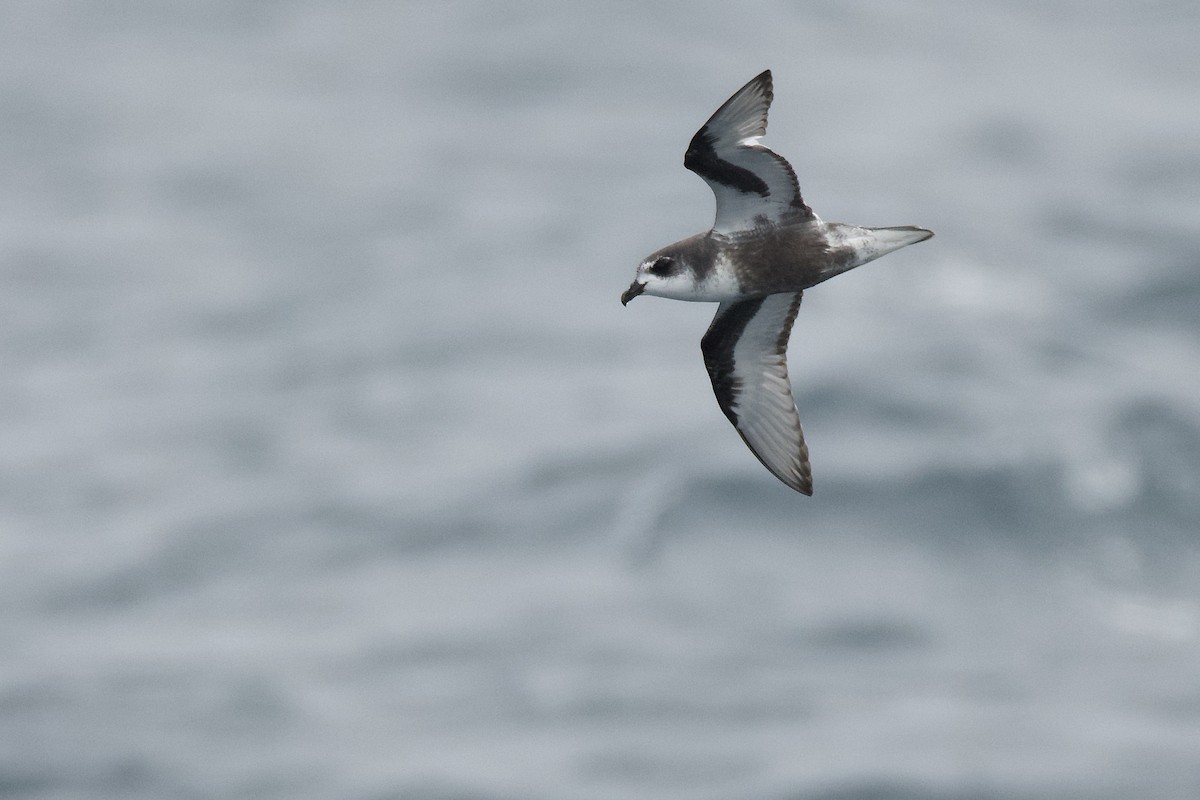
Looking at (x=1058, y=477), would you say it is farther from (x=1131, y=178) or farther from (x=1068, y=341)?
(x=1131, y=178)

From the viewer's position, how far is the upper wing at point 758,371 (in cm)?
1806

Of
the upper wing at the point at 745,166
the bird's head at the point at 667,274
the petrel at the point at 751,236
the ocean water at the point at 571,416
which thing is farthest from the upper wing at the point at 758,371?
the ocean water at the point at 571,416

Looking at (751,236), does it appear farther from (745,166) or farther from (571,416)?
(571,416)

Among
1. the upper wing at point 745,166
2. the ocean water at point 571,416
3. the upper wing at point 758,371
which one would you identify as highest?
the ocean water at point 571,416

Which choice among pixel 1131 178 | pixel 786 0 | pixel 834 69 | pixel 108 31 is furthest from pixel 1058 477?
pixel 108 31

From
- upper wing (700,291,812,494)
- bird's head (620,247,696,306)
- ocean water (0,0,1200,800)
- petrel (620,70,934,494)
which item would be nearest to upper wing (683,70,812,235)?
petrel (620,70,934,494)

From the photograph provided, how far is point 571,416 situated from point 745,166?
81372 millimetres

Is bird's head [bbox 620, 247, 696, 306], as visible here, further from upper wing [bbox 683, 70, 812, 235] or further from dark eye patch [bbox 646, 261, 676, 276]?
upper wing [bbox 683, 70, 812, 235]

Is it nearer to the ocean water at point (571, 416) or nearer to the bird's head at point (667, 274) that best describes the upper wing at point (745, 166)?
the bird's head at point (667, 274)

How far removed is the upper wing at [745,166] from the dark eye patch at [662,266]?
1.69 feet

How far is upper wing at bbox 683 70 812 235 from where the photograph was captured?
16.2 m

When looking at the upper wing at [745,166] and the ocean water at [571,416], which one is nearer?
the upper wing at [745,166]

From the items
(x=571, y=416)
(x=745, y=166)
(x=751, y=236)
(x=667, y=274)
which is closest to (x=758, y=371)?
(x=751, y=236)

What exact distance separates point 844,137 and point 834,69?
8481 millimetres
